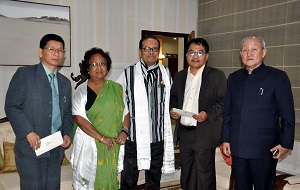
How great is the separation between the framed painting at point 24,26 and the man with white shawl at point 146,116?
184 centimetres

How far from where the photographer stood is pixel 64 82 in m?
2.07

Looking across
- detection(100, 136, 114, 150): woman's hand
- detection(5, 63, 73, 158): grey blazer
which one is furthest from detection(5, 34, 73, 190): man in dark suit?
detection(100, 136, 114, 150): woman's hand

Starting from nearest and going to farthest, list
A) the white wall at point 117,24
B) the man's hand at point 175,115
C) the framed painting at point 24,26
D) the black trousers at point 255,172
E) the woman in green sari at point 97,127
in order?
the black trousers at point 255,172 → the woman in green sari at point 97,127 → the man's hand at point 175,115 → the framed painting at point 24,26 → the white wall at point 117,24

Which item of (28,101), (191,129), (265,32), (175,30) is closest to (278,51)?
(265,32)

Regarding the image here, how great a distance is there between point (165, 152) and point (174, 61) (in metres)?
8.35

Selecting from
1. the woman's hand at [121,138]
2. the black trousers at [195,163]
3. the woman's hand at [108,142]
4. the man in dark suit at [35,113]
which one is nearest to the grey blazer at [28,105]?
the man in dark suit at [35,113]

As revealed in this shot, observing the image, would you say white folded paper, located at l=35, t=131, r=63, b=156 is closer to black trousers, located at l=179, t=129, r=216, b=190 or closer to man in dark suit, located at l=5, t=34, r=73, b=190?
man in dark suit, located at l=5, t=34, r=73, b=190

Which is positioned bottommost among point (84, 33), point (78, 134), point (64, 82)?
point (78, 134)

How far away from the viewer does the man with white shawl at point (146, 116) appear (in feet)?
8.14

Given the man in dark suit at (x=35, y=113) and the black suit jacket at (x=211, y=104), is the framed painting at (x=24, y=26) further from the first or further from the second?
the black suit jacket at (x=211, y=104)

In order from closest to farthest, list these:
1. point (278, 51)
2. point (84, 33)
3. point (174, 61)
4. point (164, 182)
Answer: point (164, 182), point (278, 51), point (84, 33), point (174, 61)

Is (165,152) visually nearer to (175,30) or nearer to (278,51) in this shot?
(278,51)

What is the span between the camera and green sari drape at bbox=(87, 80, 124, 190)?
2277mm

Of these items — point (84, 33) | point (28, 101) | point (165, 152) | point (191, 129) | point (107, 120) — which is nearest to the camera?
point (28, 101)
